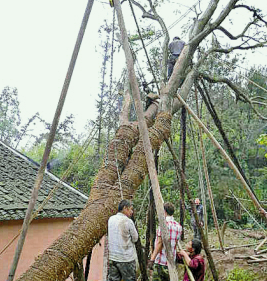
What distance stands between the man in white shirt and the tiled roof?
2.52 meters

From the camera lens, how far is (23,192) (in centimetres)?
618

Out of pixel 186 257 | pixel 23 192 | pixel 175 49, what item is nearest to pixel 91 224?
pixel 186 257

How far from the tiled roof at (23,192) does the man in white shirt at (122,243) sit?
252 cm

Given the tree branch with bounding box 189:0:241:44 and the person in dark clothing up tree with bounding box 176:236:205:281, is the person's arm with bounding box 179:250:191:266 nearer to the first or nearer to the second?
the person in dark clothing up tree with bounding box 176:236:205:281

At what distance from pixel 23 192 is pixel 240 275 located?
4.14 m

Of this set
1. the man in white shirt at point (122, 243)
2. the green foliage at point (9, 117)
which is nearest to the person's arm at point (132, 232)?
the man in white shirt at point (122, 243)

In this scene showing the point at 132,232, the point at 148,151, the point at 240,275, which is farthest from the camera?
the point at 240,275

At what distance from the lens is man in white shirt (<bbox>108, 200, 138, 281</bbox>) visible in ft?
10.3

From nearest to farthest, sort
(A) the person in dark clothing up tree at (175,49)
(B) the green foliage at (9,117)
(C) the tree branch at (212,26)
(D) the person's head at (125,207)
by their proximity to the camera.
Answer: (D) the person's head at (125,207)
(C) the tree branch at (212,26)
(A) the person in dark clothing up tree at (175,49)
(B) the green foliage at (9,117)

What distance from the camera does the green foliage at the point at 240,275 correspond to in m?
5.68

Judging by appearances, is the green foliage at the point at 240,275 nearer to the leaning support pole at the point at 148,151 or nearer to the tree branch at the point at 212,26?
the tree branch at the point at 212,26

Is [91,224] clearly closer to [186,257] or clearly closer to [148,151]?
[148,151]

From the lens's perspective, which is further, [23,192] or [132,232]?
[23,192]

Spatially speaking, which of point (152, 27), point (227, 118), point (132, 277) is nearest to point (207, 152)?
point (227, 118)
